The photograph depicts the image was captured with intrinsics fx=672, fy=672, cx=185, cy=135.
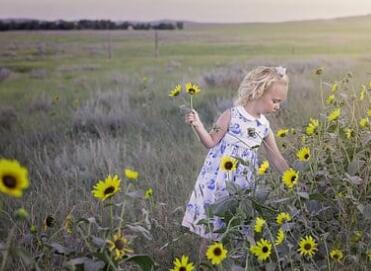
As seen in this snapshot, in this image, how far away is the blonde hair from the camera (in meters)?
3.19

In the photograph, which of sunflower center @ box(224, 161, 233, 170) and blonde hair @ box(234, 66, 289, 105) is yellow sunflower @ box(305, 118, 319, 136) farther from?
blonde hair @ box(234, 66, 289, 105)

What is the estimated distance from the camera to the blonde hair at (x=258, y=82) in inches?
126

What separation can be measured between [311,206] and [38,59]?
10099mm

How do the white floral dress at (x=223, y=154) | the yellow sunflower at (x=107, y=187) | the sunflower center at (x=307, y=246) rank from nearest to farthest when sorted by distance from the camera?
the yellow sunflower at (x=107, y=187)
the sunflower center at (x=307, y=246)
the white floral dress at (x=223, y=154)

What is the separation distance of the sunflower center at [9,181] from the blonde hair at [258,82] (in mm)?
1881

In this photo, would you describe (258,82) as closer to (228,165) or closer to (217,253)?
(228,165)

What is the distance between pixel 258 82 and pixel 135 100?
552 centimetres

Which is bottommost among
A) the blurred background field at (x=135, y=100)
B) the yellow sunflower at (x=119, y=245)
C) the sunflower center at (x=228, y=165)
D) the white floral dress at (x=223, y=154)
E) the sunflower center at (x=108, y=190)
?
the blurred background field at (x=135, y=100)

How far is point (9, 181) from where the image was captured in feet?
4.83

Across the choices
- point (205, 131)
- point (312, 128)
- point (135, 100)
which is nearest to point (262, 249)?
point (312, 128)

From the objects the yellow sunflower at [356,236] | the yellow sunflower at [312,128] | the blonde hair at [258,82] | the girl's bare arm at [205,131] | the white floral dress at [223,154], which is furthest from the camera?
the blonde hair at [258,82]

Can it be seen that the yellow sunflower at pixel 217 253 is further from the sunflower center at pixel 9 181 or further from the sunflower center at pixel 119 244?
the sunflower center at pixel 9 181

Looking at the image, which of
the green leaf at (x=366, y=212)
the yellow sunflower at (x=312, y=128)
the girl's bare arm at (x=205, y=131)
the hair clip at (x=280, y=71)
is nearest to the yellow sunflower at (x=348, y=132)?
the yellow sunflower at (x=312, y=128)

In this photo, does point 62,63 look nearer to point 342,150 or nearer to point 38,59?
point 38,59
